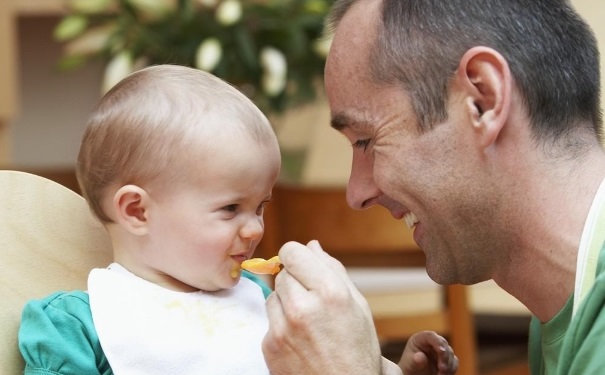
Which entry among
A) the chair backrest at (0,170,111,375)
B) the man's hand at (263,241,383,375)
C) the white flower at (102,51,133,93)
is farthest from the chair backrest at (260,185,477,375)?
the man's hand at (263,241,383,375)

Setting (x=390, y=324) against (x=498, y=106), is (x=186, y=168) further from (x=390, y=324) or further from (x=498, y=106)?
(x=390, y=324)

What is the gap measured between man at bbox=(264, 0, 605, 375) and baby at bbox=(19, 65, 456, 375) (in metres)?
0.08

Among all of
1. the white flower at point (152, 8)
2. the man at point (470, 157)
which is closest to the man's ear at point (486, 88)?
the man at point (470, 157)

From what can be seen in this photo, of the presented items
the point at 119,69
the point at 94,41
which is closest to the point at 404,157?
the point at 119,69

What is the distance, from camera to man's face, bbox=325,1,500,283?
1.42 meters

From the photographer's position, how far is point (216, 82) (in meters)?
1.43

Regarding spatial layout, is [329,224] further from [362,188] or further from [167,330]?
[167,330]

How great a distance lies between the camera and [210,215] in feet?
4.41

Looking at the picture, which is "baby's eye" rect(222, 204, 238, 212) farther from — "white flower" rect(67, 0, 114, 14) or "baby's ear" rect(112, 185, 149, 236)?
"white flower" rect(67, 0, 114, 14)

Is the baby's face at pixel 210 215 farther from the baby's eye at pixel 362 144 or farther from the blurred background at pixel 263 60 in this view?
the blurred background at pixel 263 60

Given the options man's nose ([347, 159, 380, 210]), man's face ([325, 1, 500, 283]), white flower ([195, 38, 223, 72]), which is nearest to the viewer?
man's face ([325, 1, 500, 283])

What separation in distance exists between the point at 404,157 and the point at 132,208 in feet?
1.25

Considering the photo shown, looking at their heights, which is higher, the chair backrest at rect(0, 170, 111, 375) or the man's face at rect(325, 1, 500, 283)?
the man's face at rect(325, 1, 500, 283)

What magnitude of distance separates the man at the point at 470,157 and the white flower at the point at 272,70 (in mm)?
1420
